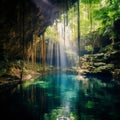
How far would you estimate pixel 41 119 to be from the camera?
7.93m

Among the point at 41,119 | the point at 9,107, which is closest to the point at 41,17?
the point at 9,107

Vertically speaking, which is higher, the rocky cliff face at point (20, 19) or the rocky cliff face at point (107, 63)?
the rocky cliff face at point (20, 19)

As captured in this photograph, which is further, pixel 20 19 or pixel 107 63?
pixel 107 63

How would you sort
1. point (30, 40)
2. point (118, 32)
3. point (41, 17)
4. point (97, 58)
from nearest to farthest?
point (41, 17) → point (30, 40) → point (118, 32) → point (97, 58)

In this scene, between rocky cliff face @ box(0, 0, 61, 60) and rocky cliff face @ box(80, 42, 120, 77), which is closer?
rocky cliff face @ box(0, 0, 61, 60)

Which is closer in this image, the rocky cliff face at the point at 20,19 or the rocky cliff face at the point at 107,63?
the rocky cliff face at the point at 20,19

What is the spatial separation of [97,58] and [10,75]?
15.5m

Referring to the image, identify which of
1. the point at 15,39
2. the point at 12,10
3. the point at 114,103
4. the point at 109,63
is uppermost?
the point at 12,10

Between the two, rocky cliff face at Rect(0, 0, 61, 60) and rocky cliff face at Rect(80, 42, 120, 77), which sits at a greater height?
rocky cliff face at Rect(0, 0, 61, 60)

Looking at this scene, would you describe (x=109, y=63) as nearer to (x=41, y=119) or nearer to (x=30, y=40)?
(x=30, y=40)

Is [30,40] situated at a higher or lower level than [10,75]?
higher

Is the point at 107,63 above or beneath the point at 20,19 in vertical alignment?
beneath

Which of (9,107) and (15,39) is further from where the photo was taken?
(15,39)

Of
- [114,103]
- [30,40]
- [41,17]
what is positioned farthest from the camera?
[30,40]
